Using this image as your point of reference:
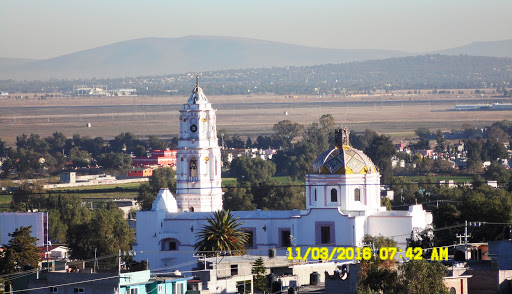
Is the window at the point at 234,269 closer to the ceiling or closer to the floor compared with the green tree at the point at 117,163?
closer to the floor

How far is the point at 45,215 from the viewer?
3467 inches

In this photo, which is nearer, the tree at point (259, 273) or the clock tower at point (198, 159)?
the tree at point (259, 273)

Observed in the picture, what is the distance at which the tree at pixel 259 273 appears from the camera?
175 ft

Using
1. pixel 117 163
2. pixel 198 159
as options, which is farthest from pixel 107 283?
pixel 117 163

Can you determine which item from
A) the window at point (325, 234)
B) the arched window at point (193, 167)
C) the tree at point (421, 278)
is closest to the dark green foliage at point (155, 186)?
the arched window at point (193, 167)

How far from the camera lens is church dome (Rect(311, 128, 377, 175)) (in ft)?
254

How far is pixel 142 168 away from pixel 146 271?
14058 centimetres

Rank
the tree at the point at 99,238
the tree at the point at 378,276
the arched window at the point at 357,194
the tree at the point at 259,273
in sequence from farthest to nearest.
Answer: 1. the tree at the point at 99,238
2. the arched window at the point at 357,194
3. the tree at the point at 259,273
4. the tree at the point at 378,276

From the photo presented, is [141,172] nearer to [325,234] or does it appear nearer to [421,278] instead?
[325,234]

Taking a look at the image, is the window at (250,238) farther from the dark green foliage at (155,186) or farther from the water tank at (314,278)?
the dark green foliage at (155,186)

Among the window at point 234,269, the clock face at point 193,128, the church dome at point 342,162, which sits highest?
the clock face at point 193,128

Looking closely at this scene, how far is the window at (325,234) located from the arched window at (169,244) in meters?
7.67

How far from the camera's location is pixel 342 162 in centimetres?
7756

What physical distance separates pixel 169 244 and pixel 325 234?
8.29 metres
